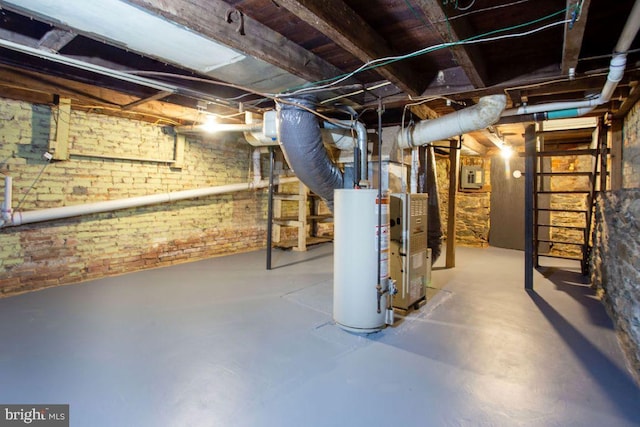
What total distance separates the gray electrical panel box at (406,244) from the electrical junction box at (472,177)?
4.19m

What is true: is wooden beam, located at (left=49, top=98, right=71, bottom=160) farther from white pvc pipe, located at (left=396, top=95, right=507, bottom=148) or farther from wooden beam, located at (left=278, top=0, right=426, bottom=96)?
white pvc pipe, located at (left=396, top=95, right=507, bottom=148)

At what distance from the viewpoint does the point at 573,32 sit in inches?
64.0

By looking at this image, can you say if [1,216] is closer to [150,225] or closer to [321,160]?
[150,225]

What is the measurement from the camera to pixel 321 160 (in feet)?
9.20

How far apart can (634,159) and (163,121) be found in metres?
5.19

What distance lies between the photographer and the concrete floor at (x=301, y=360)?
1.70 m

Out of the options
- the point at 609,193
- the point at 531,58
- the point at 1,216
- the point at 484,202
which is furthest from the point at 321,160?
the point at 484,202

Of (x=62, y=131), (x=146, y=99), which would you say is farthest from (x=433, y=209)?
(x=62, y=131)

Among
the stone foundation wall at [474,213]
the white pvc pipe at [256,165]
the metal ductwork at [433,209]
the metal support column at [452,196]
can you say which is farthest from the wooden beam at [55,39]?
the stone foundation wall at [474,213]

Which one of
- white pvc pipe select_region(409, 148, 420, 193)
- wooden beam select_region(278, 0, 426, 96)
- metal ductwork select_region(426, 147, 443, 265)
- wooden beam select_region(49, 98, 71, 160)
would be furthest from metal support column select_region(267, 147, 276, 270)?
wooden beam select_region(278, 0, 426, 96)

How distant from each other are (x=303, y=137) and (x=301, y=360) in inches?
64.9

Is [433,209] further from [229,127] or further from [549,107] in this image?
[229,127]

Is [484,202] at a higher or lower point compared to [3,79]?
lower

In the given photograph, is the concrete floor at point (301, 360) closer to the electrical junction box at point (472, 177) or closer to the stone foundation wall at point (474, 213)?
the stone foundation wall at point (474, 213)
